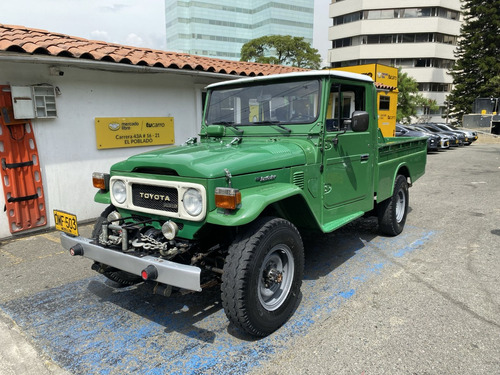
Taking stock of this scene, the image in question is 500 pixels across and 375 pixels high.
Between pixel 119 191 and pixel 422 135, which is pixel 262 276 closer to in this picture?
pixel 119 191

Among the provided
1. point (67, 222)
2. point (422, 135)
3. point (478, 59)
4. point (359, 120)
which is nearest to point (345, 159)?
point (359, 120)

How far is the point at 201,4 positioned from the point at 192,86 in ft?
265

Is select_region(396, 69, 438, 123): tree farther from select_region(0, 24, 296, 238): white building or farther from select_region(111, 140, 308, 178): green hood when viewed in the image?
select_region(111, 140, 308, 178): green hood

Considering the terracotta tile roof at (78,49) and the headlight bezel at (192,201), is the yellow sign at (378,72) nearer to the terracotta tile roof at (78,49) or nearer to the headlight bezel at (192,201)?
the terracotta tile roof at (78,49)

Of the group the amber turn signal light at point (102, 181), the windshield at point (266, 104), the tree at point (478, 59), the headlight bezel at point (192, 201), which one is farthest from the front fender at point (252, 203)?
the tree at point (478, 59)

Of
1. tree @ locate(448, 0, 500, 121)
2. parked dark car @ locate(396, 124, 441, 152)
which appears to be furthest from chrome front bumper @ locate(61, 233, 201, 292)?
tree @ locate(448, 0, 500, 121)

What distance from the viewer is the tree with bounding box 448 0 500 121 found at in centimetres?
3253

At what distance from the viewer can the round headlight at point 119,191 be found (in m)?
3.44

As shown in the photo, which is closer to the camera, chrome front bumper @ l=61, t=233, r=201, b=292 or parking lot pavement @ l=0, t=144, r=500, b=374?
chrome front bumper @ l=61, t=233, r=201, b=292

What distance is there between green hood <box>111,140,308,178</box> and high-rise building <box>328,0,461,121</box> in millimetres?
44347

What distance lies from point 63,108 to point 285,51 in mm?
36775

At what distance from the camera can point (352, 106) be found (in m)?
4.36

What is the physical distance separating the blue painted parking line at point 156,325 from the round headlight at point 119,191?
1088 mm

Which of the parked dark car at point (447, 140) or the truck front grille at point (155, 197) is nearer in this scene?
the truck front grille at point (155, 197)
